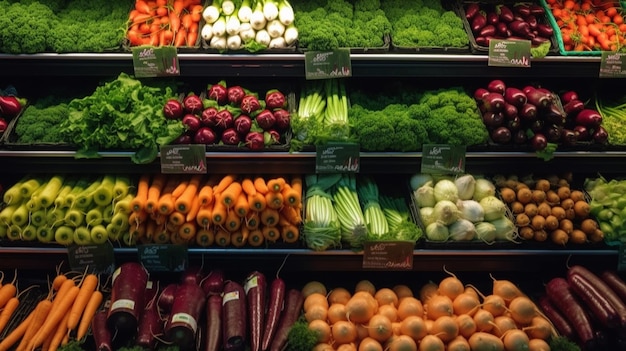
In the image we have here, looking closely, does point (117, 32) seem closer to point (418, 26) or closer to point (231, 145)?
point (231, 145)

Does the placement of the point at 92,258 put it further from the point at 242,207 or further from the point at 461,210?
the point at 461,210

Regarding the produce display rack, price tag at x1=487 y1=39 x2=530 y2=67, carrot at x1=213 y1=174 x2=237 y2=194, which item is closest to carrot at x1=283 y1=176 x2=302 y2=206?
the produce display rack

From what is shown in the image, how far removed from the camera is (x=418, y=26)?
2.82 metres

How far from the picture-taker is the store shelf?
2.56 meters

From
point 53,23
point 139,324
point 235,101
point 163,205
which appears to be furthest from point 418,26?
point 139,324

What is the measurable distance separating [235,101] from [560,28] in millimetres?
1801

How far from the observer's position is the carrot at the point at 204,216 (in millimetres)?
2576

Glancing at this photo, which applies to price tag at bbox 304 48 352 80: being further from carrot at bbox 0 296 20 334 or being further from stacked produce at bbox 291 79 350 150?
carrot at bbox 0 296 20 334

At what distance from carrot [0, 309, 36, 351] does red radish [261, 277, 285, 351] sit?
1155mm

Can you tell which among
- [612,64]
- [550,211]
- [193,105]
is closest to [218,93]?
[193,105]

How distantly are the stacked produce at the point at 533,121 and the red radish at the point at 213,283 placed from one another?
61.6 inches

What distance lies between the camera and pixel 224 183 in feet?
8.84

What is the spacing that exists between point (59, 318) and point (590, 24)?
3187 millimetres

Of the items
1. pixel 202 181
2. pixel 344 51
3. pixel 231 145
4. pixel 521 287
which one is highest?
pixel 344 51
